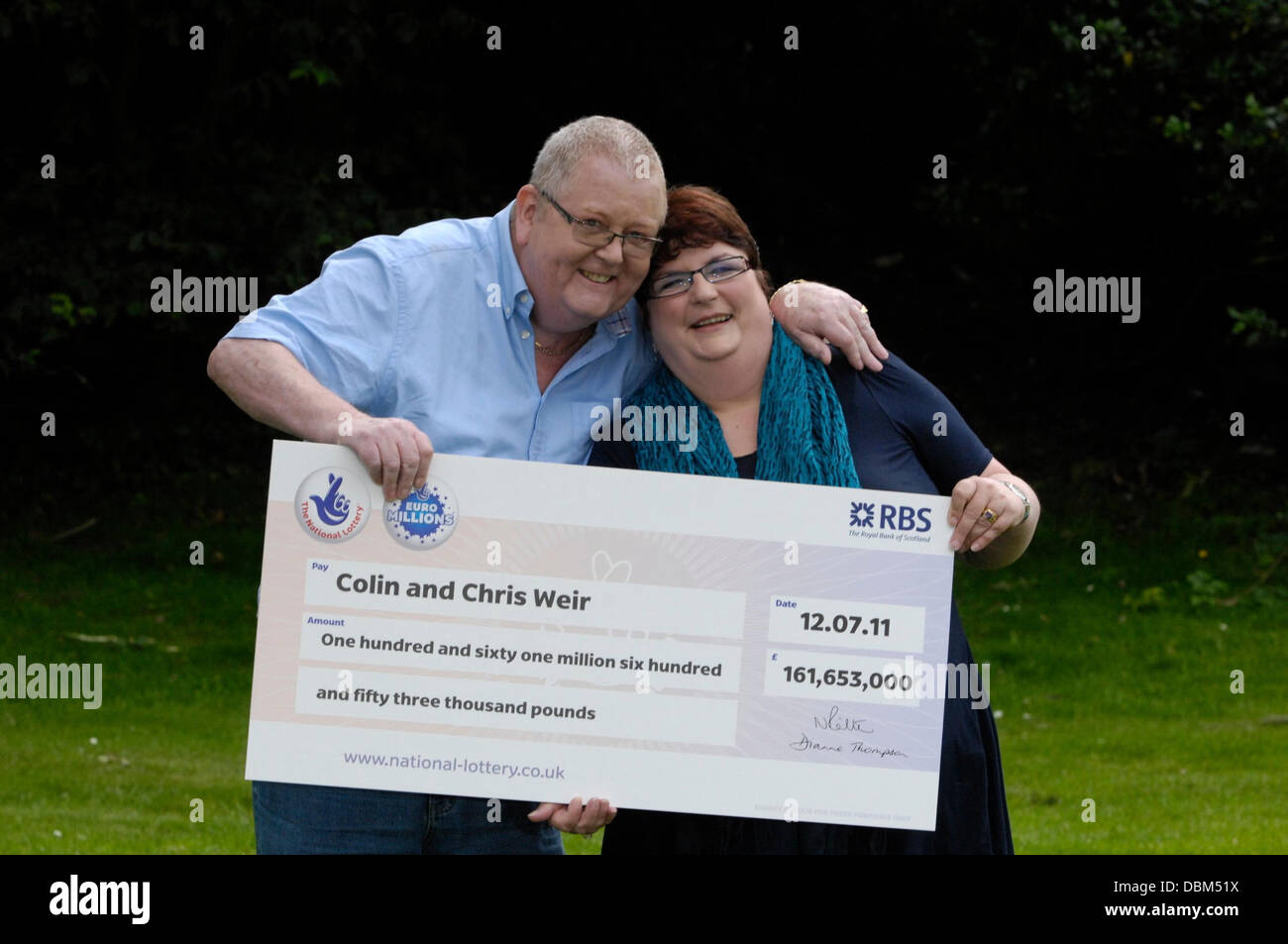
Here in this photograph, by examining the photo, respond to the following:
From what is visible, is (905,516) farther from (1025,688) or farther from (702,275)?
(1025,688)

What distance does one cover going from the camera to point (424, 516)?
11.5 feet

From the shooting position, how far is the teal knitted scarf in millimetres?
3619

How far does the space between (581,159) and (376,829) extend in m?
1.49

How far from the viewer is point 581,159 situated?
3498 mm

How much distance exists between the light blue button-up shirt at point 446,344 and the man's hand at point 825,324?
0.39m

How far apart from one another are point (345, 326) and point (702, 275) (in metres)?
0.77

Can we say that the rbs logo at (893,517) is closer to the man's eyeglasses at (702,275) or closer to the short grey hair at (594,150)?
the man's eyeglasses at (702,275)

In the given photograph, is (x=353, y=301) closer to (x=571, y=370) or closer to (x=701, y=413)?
(x=571, y=370)

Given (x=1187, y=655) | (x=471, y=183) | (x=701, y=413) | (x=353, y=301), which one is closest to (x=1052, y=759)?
(x=1187, y=655)

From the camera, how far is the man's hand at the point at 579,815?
11.6 feet

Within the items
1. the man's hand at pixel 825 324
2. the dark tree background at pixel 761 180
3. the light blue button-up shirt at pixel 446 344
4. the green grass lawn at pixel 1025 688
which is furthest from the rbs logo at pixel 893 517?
the dark tree background at pixel 761 180

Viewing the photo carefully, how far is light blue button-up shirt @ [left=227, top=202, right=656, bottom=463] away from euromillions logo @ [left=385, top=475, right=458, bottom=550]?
0.10m
